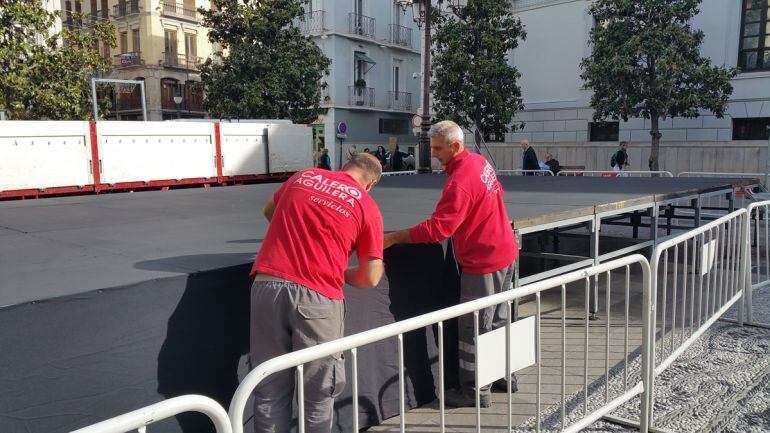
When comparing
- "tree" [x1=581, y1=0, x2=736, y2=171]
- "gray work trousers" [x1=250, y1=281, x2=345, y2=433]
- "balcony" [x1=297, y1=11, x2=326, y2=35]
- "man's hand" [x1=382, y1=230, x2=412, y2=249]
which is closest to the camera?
"gray work trousers" [x1=250, y1=281, x2=345, y2=433]

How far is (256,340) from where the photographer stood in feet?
9.75

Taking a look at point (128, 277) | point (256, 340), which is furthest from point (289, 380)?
point (128, 277)

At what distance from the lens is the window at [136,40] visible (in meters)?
41.0

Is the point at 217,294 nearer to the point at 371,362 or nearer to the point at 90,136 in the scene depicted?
the point at 371,362

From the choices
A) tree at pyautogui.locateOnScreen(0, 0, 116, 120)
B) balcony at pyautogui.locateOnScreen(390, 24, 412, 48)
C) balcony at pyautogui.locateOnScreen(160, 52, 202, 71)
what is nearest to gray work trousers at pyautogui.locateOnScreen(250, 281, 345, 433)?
tree at pyautogui.locateOnScreen(0, 0, 116, 120)

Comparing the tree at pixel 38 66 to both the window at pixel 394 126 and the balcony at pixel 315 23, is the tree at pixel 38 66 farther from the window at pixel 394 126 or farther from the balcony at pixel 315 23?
the window at pixel 394 126

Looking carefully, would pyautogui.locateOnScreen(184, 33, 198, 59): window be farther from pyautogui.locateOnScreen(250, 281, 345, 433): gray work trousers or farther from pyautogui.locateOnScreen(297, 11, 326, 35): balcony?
pyautogui.locateOnScreen(250, 281, 345, 433): gray work trousers

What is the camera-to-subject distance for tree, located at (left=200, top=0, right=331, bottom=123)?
22734 mm

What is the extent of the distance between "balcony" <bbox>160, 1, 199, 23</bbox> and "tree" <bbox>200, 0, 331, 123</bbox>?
63.3ft

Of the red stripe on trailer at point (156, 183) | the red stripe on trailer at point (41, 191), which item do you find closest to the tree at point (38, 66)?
the red stripe on trailer at point (156, 183)

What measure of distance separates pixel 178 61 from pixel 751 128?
3529cm

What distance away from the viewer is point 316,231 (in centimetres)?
287

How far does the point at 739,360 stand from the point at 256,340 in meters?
4.24

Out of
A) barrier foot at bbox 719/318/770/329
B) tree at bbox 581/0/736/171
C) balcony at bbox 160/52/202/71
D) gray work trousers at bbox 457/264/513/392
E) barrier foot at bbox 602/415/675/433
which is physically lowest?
barrier foot at bbox 602/415/675/433
